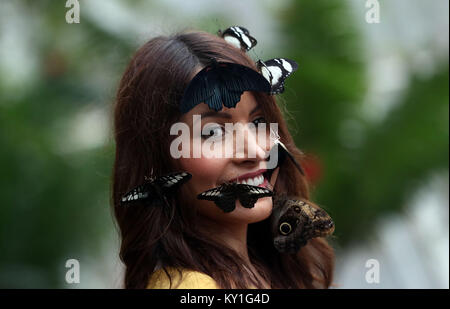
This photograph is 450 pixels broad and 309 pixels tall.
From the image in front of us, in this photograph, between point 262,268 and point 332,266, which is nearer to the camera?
point 262,268

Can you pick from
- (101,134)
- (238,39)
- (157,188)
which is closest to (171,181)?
(157,188)

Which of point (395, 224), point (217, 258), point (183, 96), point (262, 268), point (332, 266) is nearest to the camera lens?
point (183, 96)

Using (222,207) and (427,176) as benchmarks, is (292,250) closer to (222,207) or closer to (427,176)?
(222,207)

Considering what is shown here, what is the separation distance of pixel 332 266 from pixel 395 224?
18.9 ft

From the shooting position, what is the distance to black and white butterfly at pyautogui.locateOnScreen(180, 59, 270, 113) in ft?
6.49

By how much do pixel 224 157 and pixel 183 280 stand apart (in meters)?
0.41

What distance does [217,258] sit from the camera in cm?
212

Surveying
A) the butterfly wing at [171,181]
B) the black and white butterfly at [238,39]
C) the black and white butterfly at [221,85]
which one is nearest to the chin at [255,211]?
the butterfly wing at [171,181]

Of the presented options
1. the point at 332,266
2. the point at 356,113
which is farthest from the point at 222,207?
the point at 356,113

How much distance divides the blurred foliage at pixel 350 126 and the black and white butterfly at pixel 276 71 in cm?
439

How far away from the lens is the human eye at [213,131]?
2.04 meters

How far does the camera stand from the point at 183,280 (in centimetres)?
197

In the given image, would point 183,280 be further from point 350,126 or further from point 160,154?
point 350,126

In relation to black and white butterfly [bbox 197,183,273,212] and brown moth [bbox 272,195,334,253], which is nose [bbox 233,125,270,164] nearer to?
black and white butterfly [bbox 197,183,273,212]
